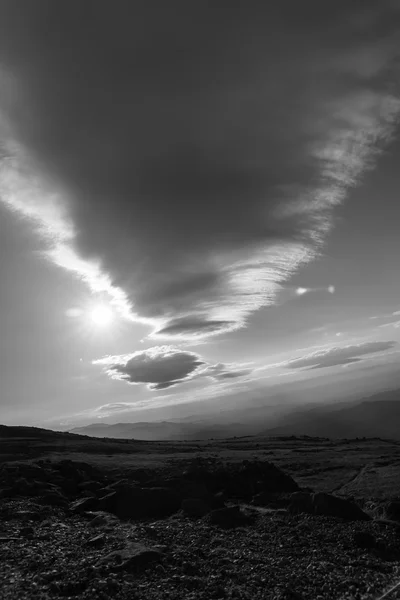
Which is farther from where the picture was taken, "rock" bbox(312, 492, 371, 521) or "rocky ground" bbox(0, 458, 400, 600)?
"rock" bbox(312, 492, 371, 521)

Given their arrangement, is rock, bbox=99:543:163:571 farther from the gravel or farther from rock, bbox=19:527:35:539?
rock, bbox=19:527:35:539

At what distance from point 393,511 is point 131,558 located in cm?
1881

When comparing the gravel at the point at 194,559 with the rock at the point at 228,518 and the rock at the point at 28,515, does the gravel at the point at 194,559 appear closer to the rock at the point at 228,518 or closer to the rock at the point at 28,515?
the rock at the point at 28,515

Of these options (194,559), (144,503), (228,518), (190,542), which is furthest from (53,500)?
(194,559)

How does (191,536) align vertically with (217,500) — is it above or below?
above

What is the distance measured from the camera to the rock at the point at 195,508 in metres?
26.3

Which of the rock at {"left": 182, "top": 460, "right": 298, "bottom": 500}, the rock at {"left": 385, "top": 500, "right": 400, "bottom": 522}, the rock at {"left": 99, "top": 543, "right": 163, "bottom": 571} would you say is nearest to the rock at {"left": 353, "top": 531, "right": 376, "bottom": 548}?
the rock at {"left": 385, "top": 500, "right": 400, "bottom": 522}

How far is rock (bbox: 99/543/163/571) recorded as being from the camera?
1645cm

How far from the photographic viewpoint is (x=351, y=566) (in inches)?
709

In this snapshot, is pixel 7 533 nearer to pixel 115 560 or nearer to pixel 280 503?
pixel 115 560

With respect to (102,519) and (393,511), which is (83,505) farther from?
(393,511)

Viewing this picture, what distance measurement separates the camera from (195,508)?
26.8 meters

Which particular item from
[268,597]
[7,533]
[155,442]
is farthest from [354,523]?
[155,442]

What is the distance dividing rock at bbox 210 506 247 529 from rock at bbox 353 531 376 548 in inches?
283
